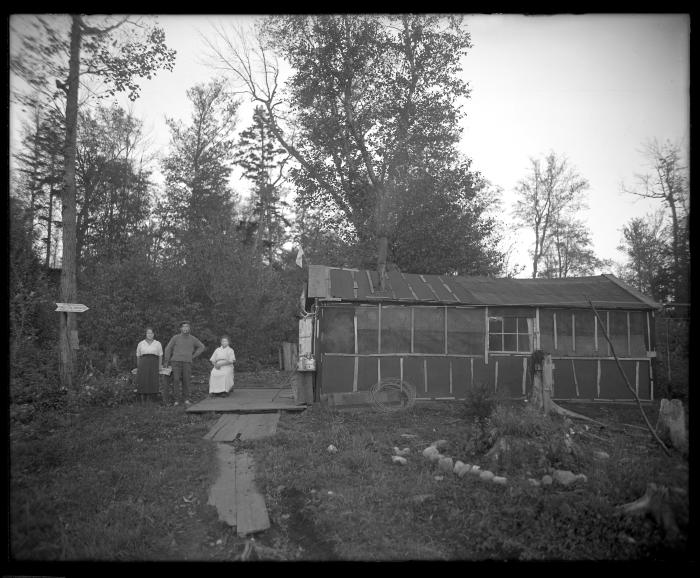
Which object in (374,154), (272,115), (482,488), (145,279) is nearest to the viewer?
(482,488)

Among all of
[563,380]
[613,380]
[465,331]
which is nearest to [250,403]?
[465,331]

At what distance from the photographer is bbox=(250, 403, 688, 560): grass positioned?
12.7ft

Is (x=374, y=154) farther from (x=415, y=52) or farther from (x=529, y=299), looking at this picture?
(x=529, y=299)

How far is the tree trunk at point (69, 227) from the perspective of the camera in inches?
424

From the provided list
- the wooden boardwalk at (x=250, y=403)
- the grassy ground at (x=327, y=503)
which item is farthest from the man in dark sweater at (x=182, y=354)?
the grassy ground at (x=327, y=503)

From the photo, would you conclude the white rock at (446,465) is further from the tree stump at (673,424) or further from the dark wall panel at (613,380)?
the dark wall panel at (613,380)

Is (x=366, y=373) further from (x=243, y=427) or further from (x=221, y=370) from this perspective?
(x=221, y=370)

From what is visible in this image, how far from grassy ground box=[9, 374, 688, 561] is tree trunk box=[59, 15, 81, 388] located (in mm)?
3765

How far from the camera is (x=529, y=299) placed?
479 inches

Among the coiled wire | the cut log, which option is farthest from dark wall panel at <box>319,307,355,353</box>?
the cut log

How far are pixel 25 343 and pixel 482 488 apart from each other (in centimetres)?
1144

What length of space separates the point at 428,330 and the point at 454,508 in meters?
7.05

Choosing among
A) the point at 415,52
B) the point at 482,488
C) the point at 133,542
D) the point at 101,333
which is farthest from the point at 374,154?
the point at 133,542

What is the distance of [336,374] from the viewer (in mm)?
10977
